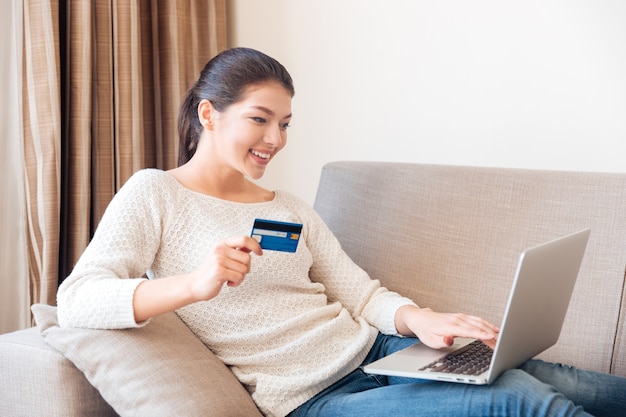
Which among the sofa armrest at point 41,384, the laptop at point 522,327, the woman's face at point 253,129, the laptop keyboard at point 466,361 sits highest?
the woman's face at point 253,129

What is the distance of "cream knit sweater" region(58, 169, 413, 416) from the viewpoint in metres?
1.43

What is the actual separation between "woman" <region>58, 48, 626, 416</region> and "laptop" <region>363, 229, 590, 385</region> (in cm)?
3

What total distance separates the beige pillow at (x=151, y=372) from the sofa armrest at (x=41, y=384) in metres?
0.03

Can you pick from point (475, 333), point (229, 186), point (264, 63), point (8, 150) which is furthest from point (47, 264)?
point (475, 333)

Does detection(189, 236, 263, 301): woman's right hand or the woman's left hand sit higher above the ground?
detection(189, 236, 263, 301): woman's right hand

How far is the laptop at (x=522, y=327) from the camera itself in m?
1.25

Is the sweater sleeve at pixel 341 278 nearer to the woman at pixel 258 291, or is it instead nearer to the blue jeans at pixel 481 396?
the woman at pixel 258 291

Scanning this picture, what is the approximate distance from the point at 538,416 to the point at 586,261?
59 cm

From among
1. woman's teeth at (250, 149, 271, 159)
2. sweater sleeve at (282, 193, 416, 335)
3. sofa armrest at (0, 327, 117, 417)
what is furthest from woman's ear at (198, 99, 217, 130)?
sofa armrest at (0, 327, 117, 417)

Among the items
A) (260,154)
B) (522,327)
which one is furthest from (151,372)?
(522,327)

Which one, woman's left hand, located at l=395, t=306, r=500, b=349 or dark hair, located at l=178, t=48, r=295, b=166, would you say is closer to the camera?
woman's left hand, located at l=395, t=306, r=500, b=349

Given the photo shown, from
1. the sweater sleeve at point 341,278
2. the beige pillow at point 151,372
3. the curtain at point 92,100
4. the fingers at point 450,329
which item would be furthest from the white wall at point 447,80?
the beige pillow at point 151,372

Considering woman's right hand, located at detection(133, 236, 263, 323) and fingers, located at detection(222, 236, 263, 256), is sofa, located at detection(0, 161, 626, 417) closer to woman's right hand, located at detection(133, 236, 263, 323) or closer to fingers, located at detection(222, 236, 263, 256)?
woman's right hand, located at detection(133, 236, 263, 323)

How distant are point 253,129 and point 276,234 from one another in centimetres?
36
